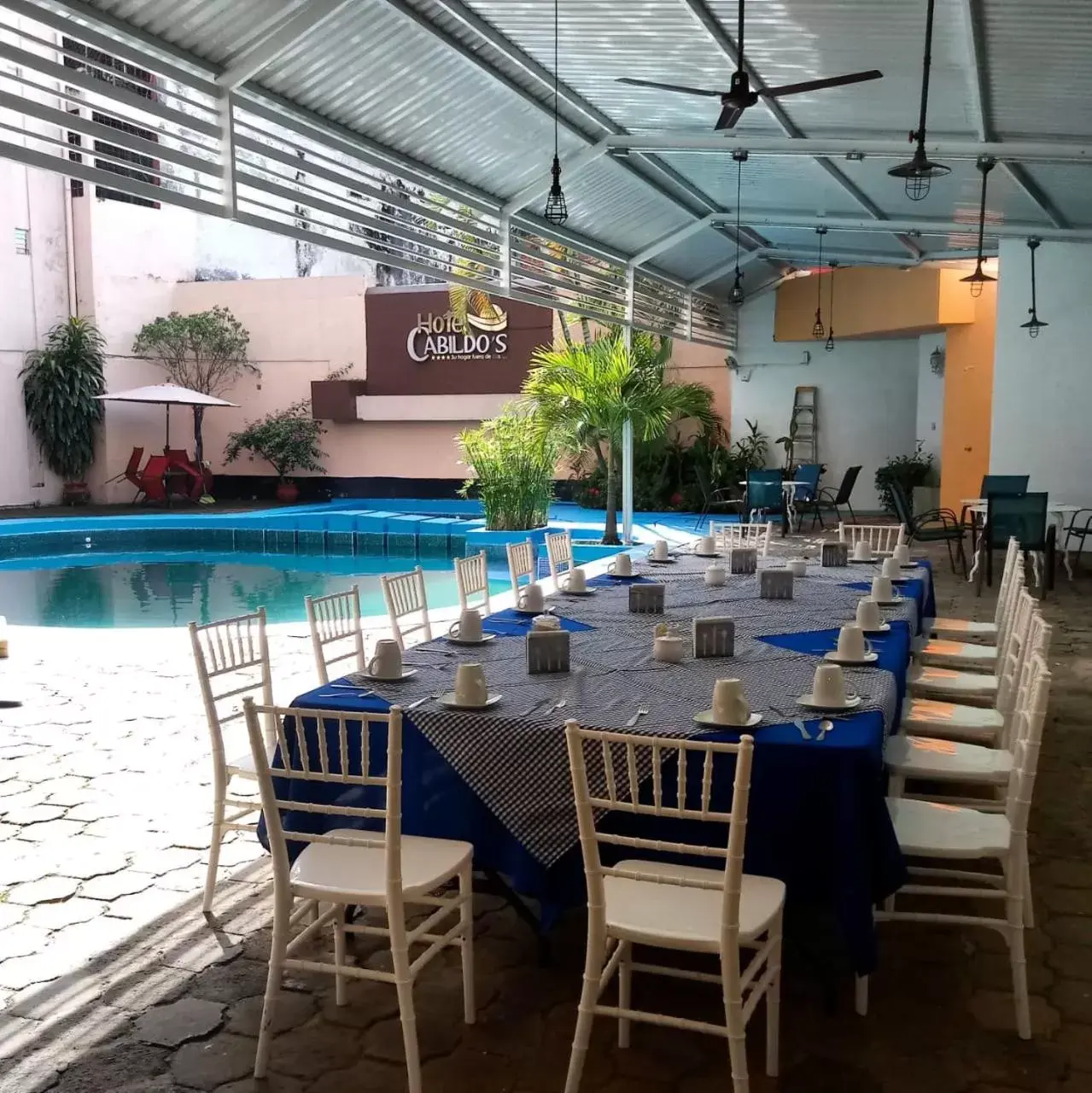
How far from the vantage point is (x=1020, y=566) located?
5160mm

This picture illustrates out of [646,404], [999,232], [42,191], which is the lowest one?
[646,404]

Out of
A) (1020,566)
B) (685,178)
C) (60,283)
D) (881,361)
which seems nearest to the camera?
(1020,566)

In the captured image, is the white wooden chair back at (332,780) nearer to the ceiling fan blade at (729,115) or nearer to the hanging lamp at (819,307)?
the ceiling fan blade at (729,115)

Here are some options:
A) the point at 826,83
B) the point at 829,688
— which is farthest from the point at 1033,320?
the point at 829,688

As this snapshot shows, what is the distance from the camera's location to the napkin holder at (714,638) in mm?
3752

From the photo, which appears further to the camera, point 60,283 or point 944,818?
point 60,283

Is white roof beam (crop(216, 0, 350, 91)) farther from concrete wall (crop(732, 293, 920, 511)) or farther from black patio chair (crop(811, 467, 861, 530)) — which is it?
concrete wall (crop(732, 293, 920, 511))

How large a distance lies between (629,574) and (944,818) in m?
2.78

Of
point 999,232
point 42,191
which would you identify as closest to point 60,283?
point 42,191

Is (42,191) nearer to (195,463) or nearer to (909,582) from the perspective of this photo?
(195,463)

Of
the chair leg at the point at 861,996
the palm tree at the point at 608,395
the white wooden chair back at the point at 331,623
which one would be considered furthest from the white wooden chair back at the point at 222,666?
the palm tree at the point at 608,395

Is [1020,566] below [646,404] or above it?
below

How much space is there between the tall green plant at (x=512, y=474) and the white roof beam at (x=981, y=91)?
5581mm

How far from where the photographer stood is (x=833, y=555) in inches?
235
